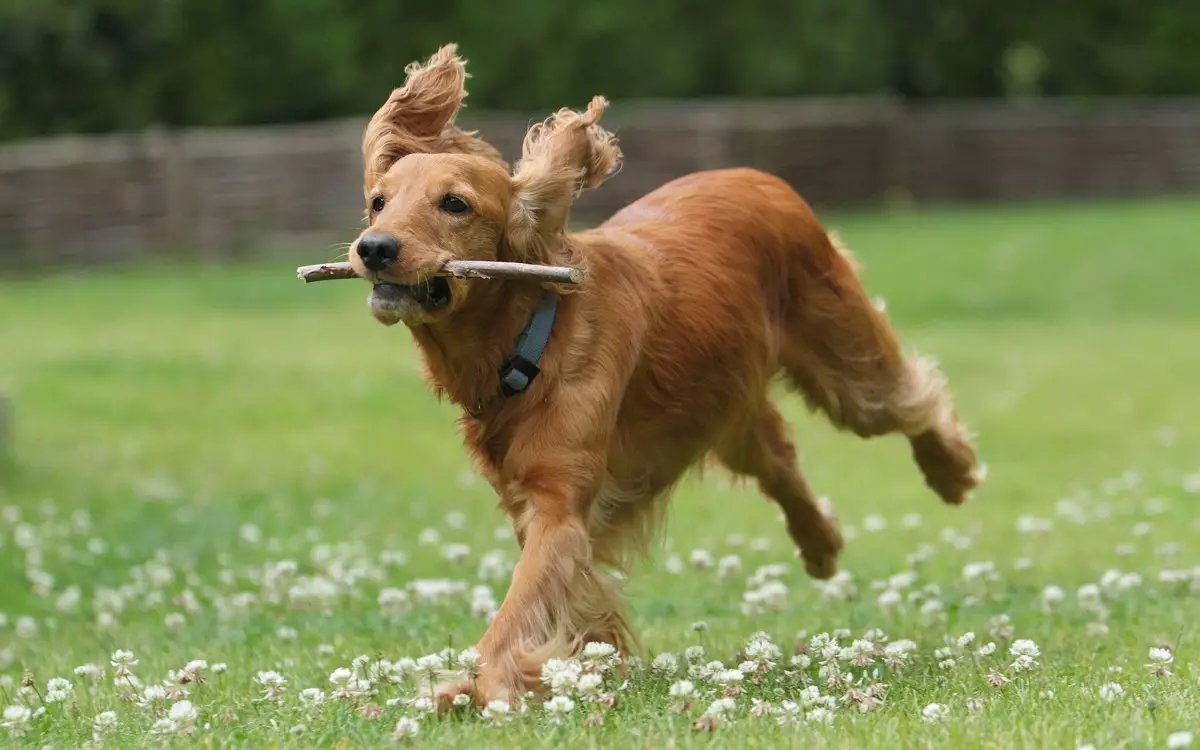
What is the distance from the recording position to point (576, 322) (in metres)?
4.86

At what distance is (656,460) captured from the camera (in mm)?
5410

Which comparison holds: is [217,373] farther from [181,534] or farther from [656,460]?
[656,460]

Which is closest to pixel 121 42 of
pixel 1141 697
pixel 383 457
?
pixel 383 457

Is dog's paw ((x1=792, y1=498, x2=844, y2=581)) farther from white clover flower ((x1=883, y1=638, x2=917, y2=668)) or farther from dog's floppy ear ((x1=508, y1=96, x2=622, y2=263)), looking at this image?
dog's floppy ear ((x1=508, y1=96, x2=622, y2=263))

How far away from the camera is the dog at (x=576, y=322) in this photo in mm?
4543

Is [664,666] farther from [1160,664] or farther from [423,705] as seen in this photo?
[1160,664]

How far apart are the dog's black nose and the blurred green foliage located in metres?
21.1

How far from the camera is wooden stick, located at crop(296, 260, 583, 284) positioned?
177 inches

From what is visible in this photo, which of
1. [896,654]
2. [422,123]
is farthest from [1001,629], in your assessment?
[422,123]

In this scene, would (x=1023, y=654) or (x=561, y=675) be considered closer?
(x=561, y=675)

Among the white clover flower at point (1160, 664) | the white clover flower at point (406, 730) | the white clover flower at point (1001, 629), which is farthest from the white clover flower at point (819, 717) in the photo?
the white clover flower at point (1001, 629)

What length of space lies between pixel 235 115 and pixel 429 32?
3.25 m

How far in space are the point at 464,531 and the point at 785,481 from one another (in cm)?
336

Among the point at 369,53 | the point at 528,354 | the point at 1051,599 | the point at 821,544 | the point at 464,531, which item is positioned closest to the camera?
the point at 528,354
